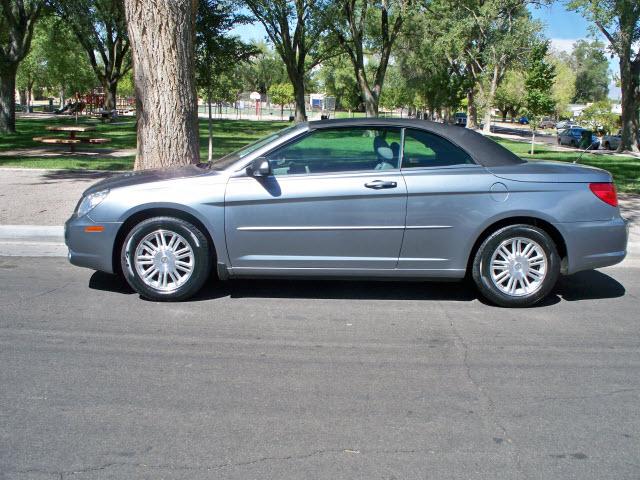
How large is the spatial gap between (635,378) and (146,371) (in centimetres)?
329

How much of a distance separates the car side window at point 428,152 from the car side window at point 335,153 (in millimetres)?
94

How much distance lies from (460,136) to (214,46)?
14.6 metres

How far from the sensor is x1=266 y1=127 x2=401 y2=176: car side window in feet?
18.9

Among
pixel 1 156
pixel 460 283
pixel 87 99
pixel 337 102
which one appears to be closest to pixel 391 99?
pixel 337 102

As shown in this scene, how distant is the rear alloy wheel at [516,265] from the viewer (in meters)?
5.69

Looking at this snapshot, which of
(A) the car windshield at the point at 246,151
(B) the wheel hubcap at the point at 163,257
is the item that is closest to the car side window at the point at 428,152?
(A) the car windshield at the point at 246,151

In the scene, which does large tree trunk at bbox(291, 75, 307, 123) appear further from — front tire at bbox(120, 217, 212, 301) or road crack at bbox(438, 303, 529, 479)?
road crack at bbox(438, 303, 529, 479)

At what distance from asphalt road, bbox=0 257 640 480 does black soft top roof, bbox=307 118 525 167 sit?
1351 millimetres

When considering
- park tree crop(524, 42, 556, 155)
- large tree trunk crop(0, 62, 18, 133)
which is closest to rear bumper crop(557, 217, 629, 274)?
park tree crop(524, 42, 556, 155)

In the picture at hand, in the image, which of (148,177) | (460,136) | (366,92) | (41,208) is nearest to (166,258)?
(148,177)

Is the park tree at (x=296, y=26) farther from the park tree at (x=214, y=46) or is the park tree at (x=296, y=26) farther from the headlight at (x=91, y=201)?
the headlight at (x=91, y=201)

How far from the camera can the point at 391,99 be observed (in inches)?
2756

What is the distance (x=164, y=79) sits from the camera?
28.0 feet

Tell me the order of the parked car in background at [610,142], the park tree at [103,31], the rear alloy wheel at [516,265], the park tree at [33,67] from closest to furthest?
the rear alloy wheel at [516,265] < the park tree at [103,31] < the parked car in background at [610,142] < the park tree at [33,67]
